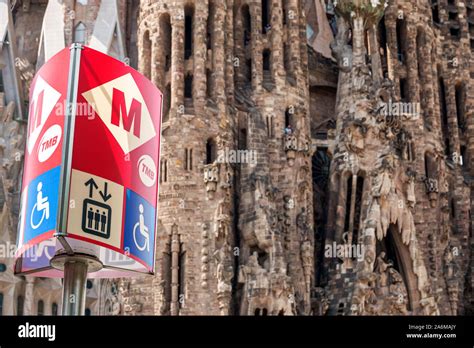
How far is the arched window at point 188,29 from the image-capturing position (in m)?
43.2

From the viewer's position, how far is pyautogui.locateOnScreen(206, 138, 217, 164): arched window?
4138 centimetres

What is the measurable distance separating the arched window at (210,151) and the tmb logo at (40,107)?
15.5m

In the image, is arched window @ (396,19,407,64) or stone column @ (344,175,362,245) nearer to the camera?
stone column @ (344,175,362,245)

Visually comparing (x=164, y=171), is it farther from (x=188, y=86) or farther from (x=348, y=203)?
(x=348, y=203)

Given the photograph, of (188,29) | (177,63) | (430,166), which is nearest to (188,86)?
(177,63)

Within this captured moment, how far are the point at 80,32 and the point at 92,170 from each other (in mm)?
24196

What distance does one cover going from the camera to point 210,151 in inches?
1638

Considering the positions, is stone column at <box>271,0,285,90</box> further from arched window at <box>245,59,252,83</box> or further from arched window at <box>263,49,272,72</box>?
arched window at <box>245,59,252,83</box>

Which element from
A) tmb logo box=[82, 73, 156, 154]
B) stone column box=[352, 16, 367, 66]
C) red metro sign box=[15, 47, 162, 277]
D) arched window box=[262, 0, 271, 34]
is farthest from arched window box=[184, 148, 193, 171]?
tmb logo box=[82, 73, 156, 154]

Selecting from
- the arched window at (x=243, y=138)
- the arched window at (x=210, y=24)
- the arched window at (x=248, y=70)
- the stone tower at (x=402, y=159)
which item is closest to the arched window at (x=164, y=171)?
the arched window at (x=243, y=138)

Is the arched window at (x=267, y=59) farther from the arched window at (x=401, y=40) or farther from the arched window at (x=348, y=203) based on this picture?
the arched window at (x=401, y=40)

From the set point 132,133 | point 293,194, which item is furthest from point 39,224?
point 293,194

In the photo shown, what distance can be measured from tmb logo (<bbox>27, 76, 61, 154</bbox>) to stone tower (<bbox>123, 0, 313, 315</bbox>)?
1398 cm
